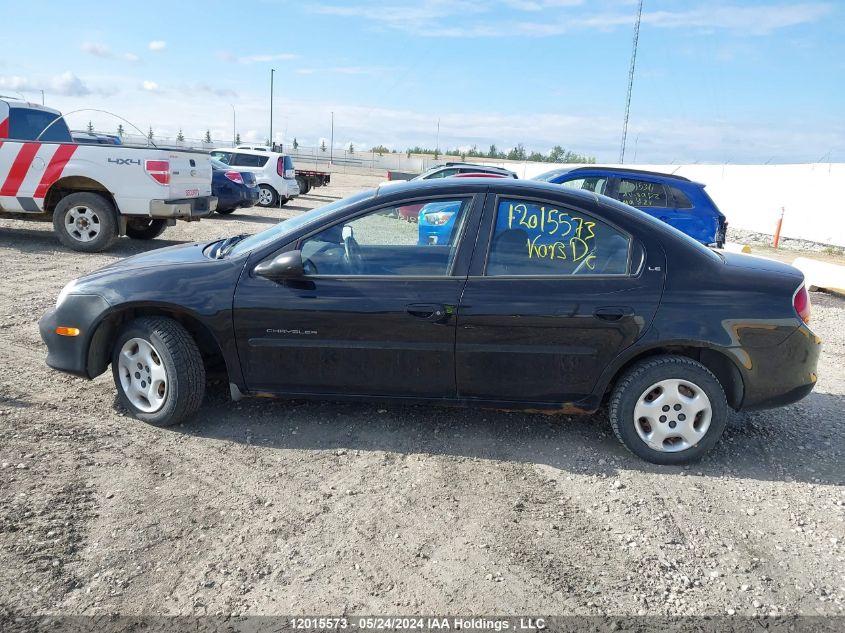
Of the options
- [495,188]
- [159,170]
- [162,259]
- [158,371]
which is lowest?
[158,371]

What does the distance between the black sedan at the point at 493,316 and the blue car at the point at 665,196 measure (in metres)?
6.16

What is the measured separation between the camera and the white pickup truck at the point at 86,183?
9.55m

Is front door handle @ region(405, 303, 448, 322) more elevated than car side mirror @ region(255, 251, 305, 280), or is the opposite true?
car side mirror @ region(255, 251, 305, 280)

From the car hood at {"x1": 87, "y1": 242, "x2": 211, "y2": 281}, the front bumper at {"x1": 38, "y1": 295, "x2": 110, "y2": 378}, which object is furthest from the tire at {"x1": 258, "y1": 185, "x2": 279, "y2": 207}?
the front bumper at {"x1": 38, "y1": 295, "x2": 110, "y2": 378}

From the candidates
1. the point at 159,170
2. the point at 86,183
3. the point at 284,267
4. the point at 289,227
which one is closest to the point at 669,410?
the point at 284,267

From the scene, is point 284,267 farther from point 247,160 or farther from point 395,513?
point 247,160

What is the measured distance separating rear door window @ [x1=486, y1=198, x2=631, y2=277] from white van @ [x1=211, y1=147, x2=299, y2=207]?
52.8 feet

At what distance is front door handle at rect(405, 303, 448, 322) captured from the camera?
386 centimetres

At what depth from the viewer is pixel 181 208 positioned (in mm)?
9898

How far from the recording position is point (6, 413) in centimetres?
420

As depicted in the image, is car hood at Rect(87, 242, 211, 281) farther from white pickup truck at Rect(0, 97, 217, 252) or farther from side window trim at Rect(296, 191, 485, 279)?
white pickup truck at Rect(0, 97, 217, 252)

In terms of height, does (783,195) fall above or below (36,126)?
below

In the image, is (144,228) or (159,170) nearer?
(159,170)

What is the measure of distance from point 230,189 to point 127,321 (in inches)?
481
